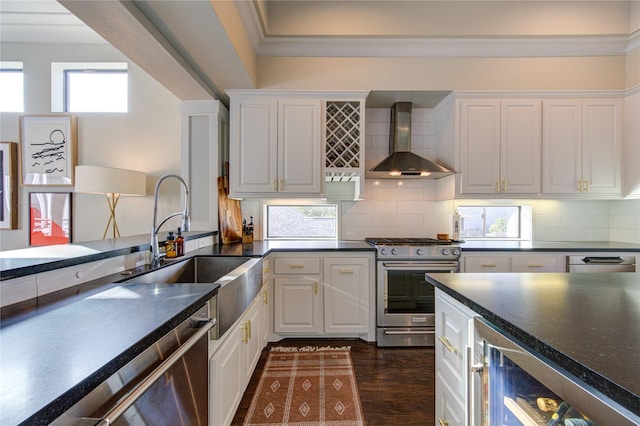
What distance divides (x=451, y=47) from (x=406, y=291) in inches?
95.9

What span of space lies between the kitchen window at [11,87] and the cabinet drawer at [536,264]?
218 inches

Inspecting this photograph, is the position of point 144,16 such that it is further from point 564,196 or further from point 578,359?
point 564,196

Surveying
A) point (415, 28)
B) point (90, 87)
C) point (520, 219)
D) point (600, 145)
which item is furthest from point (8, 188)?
point (600, 145)

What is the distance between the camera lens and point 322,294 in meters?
2.47

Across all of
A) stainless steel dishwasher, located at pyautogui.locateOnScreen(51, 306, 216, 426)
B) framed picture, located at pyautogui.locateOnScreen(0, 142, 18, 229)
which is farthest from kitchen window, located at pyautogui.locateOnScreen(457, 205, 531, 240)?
framed picture, located at pyautogui.locateOnScreen(0, 142, 18, 229)

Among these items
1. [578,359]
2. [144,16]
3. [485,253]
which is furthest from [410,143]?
[578,359]

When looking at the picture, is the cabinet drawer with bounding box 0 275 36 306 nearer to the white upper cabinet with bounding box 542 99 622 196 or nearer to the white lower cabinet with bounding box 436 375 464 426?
the white lower cabinet with bounding box 436 375 464 426

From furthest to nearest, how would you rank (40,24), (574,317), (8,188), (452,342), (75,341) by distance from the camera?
(8,188), (40,24), (452,342), (574,317), (75,341)

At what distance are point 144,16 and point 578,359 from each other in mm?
2460

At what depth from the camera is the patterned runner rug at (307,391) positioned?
1598 millimetres

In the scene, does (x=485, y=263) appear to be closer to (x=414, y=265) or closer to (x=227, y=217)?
(x=414, y=265)

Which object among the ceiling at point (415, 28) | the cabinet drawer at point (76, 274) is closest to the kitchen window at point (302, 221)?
the ceiling at point (415, 28)

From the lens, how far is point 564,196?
2.72m

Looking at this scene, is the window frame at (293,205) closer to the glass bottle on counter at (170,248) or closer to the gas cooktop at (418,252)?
the gas cooktop at (418,252)
